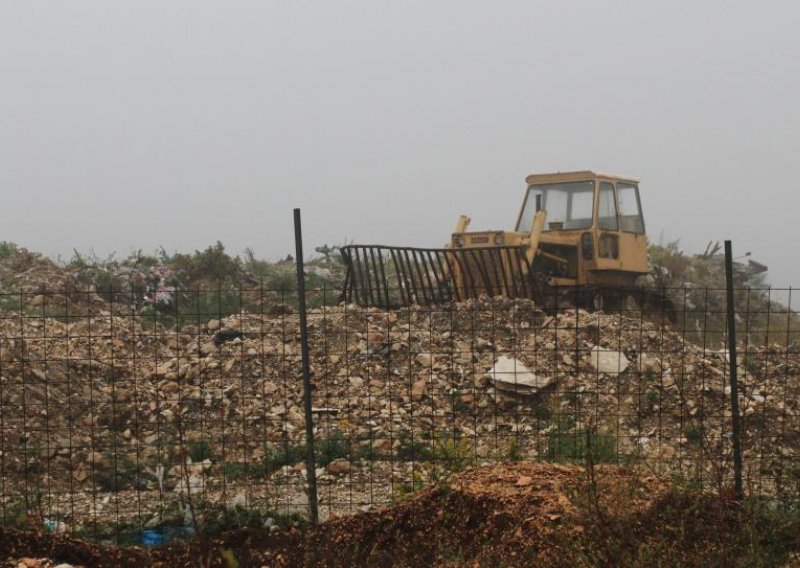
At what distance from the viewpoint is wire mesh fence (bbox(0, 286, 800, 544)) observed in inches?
281

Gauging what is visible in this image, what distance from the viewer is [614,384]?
1034 centimetres

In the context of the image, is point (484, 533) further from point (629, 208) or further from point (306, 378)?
point (629, 208)

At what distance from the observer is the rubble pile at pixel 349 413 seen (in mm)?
7527

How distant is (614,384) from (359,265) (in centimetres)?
495

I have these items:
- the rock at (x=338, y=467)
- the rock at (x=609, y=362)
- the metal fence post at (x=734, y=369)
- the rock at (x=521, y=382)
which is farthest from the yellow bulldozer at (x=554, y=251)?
the metal fence post at (x=734, y=369)

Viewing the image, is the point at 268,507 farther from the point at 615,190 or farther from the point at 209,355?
the point at 615,190

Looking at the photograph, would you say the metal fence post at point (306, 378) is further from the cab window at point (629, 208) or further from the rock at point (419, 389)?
the cab window at point (629, 208)

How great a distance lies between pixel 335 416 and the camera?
31.1ft

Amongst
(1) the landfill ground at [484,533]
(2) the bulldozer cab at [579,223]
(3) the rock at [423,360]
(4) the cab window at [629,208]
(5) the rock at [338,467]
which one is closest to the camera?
(1) the landfill ground at [484,533]

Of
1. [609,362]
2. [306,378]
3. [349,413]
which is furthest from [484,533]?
[609,362]

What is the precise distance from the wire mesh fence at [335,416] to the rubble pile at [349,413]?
25mm

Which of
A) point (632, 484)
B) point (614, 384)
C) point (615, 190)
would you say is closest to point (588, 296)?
point (615, 190)

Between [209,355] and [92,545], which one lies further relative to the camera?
[209,355]

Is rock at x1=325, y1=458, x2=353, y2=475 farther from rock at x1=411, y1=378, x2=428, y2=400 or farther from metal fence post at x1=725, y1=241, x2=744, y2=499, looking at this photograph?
metal fence post at x1=725, y1=241, x2=744, y2=499
